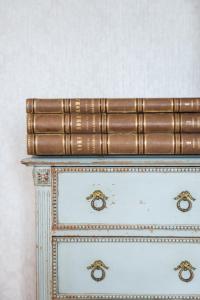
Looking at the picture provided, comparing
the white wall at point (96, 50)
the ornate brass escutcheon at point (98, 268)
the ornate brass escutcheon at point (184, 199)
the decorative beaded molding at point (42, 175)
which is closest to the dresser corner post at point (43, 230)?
the decorative beaded molding at point (42, 175)

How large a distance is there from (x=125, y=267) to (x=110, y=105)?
1.72ft

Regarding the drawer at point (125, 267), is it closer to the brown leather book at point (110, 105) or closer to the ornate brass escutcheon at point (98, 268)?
the ornate brass escutcheon at point (98, 268)

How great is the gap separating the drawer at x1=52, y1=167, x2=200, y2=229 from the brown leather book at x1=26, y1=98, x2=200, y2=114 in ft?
0.64

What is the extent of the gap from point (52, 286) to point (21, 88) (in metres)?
0.91

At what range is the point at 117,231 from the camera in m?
1.13

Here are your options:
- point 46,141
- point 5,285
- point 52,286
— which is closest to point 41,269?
point 52,286

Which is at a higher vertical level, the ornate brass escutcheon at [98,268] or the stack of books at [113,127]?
the stack of books at [113,127]

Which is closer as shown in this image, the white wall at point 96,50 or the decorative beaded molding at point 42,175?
the decorative beaded molding at point 42,175

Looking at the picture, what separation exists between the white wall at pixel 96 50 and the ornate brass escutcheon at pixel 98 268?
0.80 m

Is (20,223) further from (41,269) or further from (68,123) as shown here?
(68,123)

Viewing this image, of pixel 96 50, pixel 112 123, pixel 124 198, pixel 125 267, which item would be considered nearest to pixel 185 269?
pixel 125 267

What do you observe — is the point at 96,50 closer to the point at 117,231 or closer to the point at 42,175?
the point at 42,175

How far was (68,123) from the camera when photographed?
1.13 meters

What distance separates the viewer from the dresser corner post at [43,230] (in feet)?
3.65
